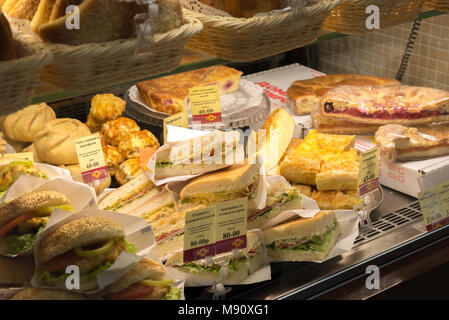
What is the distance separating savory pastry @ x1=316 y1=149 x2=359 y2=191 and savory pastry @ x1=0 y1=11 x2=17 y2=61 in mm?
1421

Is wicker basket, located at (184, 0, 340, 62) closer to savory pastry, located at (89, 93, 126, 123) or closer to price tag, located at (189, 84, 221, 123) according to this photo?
price tag, located at (189, 84, 221, 123)

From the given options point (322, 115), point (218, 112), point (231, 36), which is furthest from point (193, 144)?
point (322, 115)

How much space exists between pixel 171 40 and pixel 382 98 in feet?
5.53

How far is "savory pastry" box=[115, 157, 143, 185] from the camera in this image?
2422 mm

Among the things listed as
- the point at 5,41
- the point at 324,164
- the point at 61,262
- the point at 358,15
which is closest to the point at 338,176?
the point at 324,164

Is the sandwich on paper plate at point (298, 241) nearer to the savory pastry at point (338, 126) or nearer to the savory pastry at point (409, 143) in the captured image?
the savory pastry at point (409, 143)

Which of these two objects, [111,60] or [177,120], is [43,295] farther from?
[177,120]

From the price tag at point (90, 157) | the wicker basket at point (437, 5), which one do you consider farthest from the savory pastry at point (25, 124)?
the wicker basket at point (437, 5)

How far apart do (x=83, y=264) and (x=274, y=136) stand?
4.02 feet

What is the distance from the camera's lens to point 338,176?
2.38 metres

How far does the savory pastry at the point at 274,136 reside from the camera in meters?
2.59

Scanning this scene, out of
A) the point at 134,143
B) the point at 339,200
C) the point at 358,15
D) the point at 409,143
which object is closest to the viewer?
the point at 358,15

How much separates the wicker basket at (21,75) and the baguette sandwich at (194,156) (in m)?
0.77

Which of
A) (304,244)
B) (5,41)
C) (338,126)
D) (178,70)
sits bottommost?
(304,244)
